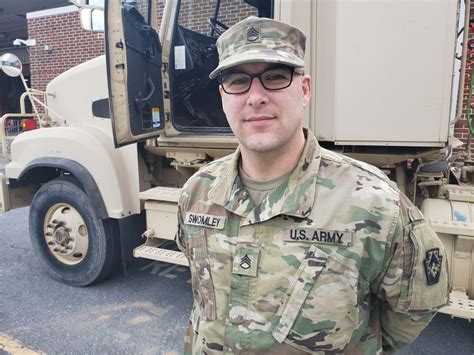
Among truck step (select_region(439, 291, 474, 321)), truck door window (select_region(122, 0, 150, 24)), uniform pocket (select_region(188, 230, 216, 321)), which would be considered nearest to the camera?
uniform pocket (select_region(188, 230, 216, 321))

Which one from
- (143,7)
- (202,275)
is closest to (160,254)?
(143,7)

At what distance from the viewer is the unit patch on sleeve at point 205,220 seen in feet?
4.55

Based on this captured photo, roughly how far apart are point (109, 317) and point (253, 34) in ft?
9.54

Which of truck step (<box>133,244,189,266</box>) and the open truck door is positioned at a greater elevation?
the open truck door

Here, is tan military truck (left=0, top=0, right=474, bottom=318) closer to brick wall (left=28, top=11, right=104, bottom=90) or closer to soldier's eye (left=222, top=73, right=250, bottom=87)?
soldier's eye (left=222, top=73, right=250, bottom=87)

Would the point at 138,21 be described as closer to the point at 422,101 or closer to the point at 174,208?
the point at 174,208

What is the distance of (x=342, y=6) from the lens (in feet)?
8.40

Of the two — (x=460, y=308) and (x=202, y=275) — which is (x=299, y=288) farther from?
(x=460, y=308)

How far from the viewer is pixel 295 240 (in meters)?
1.25

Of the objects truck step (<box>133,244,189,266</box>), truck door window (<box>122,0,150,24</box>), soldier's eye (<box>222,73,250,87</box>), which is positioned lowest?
truck step (<box>133,244,189,266</box>)

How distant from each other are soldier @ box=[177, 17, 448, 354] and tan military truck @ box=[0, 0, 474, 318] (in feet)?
4.55

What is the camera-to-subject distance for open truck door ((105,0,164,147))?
114 inches

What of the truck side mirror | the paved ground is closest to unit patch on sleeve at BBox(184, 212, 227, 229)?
the paved ground

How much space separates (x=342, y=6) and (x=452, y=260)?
1.78 metres
